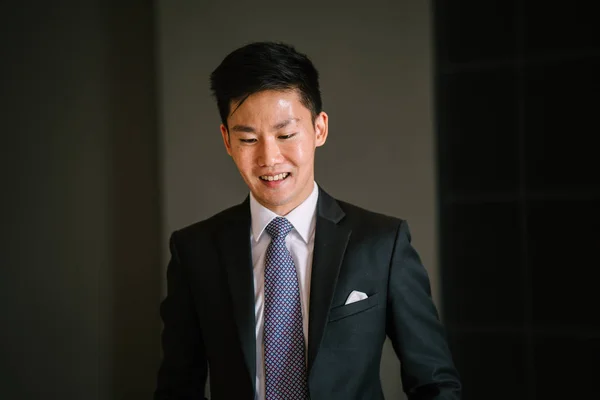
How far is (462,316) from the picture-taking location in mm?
2514

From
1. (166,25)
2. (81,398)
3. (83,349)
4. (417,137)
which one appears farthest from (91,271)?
(417,137)

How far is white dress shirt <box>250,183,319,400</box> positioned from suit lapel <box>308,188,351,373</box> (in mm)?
28

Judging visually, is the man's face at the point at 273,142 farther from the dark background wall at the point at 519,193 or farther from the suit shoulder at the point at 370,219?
the dark background wall at the point at 519,193

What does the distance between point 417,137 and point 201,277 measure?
0.95 metres

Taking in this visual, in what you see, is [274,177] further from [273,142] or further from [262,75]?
[262,75]

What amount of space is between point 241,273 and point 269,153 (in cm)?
24

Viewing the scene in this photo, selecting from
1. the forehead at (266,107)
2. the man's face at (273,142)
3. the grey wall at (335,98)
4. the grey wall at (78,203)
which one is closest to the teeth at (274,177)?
the man's face at (273,142)

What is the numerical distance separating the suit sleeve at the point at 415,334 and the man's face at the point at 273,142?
237 mm

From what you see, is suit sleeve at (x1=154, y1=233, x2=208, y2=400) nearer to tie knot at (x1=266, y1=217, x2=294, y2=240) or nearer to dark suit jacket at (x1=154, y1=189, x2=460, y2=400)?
dark suit jacket at (x1=154, y1=189, x2=460, y2=400)

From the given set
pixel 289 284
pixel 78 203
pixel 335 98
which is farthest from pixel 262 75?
pixel 78 203

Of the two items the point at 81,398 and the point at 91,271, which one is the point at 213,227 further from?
the point at 81,398

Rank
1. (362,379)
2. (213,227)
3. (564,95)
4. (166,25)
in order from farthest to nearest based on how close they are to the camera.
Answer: (564,95), (166,25), (213,227), (362,379)

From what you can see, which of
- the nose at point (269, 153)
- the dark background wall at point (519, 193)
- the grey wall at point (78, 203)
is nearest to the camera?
the nose at point (269, 153)

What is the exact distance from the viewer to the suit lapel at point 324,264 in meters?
1.20
